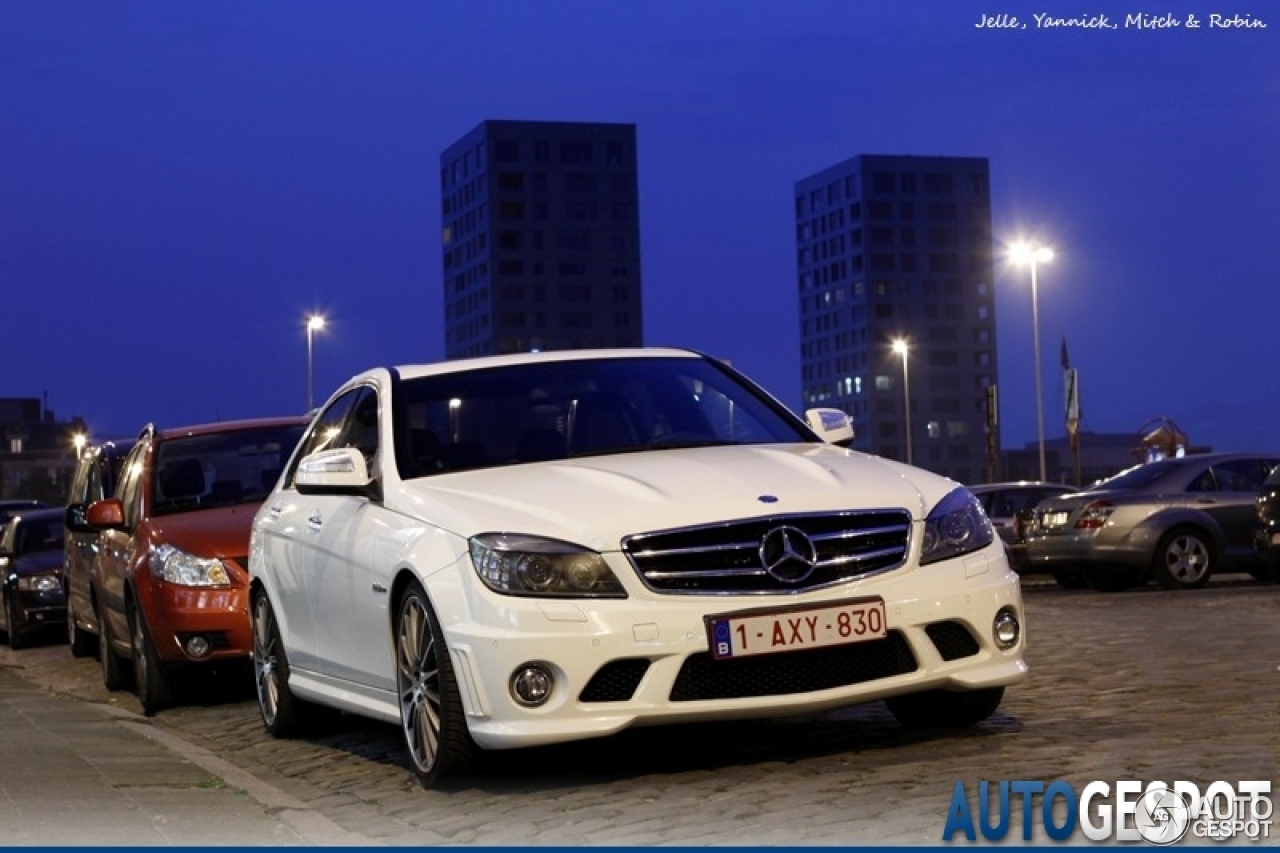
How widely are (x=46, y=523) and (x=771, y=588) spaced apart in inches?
766

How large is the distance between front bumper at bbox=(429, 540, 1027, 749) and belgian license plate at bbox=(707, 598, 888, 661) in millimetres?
33

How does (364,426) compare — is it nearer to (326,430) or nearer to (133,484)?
(326,430)

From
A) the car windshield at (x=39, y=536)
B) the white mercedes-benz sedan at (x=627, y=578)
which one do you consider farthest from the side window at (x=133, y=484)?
the car windshield at (x=39, y=536)

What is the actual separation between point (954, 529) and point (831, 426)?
4.99 feet

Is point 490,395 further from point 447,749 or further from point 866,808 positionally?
point 866,808

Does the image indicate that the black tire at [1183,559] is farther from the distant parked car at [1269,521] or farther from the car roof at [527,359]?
the car roof at [527,359]

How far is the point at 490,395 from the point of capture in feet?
32.9

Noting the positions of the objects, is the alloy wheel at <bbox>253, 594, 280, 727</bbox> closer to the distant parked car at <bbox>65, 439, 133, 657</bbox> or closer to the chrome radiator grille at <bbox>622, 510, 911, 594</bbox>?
the chrome radiator grille at <bbox>622, 510, 911, 594</bbox>

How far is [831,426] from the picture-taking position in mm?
10195

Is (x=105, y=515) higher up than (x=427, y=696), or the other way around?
(x=105, y=515)

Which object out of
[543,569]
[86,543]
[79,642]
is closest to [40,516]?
[79,642]

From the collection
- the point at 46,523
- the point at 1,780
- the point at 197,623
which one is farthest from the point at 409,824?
the point at 46,523

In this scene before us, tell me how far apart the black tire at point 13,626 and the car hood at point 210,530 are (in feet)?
34.2

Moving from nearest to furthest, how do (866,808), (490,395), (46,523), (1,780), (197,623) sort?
(866,808), (1,780), (490,395), (197,623), (46,523)
